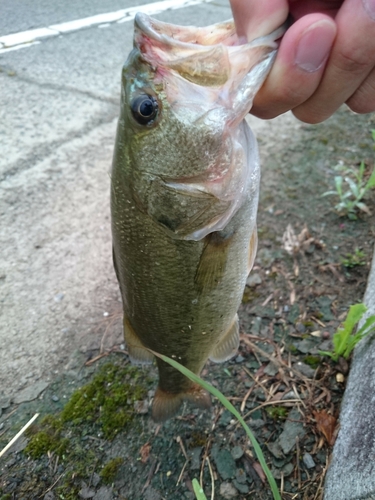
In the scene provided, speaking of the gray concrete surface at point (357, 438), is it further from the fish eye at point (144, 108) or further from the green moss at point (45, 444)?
the fish eye at point (144, 108)

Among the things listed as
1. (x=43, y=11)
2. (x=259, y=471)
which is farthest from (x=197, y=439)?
(x=43, y=11)

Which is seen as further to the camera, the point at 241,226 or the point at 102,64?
the point at 102,64

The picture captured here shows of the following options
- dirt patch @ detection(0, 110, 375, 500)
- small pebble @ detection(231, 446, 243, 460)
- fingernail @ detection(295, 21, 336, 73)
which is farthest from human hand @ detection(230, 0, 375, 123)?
small pebble @ detection(231, 446, 243, 460)

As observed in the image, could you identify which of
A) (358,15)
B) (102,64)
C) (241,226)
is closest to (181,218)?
(241,226)

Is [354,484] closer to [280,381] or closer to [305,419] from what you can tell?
[305,419]

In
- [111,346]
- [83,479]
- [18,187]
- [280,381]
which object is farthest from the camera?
[18,187]

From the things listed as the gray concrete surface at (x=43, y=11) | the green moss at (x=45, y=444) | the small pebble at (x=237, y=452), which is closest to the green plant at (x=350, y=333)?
→ the small pebble at (x=237, y=452)

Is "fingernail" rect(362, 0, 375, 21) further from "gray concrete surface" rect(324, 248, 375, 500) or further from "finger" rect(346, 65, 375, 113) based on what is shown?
"gray concrete surface" rect(324, 248, 375, 500)
